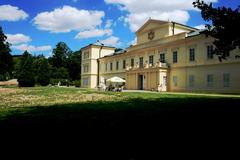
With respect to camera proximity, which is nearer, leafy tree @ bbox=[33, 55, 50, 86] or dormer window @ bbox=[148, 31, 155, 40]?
dormer window @ bbox=[148, 31, 155, 40]

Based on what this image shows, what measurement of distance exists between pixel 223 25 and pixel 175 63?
88.9ft

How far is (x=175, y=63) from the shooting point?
123ft

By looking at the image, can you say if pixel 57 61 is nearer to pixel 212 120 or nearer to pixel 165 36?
pixel 165 36

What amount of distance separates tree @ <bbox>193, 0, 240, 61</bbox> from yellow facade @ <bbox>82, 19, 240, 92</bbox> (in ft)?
61.8

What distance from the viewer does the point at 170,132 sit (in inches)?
225

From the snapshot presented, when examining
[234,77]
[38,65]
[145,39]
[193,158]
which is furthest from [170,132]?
[38,65]

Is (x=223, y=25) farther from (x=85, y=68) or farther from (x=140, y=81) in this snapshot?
(x=85, y=68)

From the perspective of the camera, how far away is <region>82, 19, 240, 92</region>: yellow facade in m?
30.6

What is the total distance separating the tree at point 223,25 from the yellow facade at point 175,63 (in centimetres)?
1885

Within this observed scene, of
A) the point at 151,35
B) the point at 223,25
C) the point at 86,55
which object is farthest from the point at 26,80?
the point at 223,25

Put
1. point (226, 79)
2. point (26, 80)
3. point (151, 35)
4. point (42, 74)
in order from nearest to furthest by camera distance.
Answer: point (226, 79), point (151, 35), point (26, 80), point (42, 74)

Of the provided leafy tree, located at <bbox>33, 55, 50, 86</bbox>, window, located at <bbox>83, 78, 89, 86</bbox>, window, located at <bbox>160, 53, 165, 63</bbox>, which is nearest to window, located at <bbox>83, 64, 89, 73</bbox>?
window, located at <bbox>83, 78, 89, 86</bbox>

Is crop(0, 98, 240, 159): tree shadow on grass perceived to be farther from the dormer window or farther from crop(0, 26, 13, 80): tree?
crop(0, 26, 13, 80): tree

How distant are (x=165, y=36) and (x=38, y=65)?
→ 151 ft
